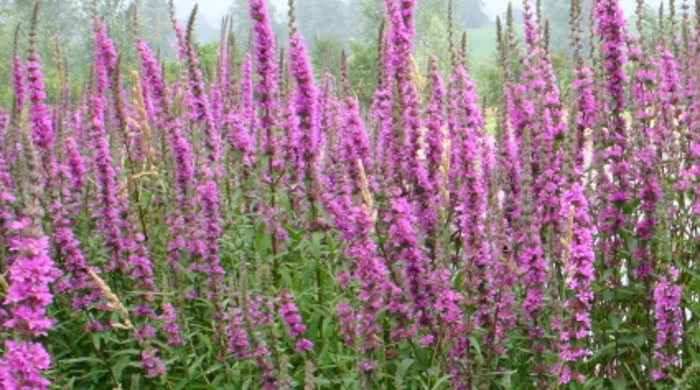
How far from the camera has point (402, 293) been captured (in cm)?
404

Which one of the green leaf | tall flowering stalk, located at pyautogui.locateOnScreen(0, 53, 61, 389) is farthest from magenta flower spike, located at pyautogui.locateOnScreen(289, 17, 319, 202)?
tall flowering stalk, located at pyautogui.locateOnScreen(0, 53, 61, 389)

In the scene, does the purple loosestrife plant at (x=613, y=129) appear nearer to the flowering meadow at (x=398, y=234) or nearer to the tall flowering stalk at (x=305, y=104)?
the flowering meadow at (x=398, y=234)

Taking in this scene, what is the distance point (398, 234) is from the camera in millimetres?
3959

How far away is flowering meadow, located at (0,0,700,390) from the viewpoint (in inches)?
157

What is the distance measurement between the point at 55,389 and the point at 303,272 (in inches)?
66.9

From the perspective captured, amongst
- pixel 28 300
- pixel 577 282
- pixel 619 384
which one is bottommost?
pixel 619 384

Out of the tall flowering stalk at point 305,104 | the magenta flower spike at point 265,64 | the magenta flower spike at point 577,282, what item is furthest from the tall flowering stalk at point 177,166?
the magenta flower spike at point 577,282

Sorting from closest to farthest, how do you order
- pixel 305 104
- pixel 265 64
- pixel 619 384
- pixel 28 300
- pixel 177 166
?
pixel 28 300, pixel 619 384, pixel 305 104, pixel 265 64, pixel 177 166

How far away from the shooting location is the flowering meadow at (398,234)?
3994mm

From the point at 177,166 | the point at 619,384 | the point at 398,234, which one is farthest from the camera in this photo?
the point at 177,166

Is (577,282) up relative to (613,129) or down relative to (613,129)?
down

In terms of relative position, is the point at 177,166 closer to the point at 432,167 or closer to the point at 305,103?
the point at 305,103

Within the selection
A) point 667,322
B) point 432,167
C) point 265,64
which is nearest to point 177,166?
point 265,64

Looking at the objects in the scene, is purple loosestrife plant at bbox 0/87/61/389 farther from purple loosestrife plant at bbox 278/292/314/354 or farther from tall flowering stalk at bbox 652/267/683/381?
tall flowering stalk at bbox 652/267/683/381
